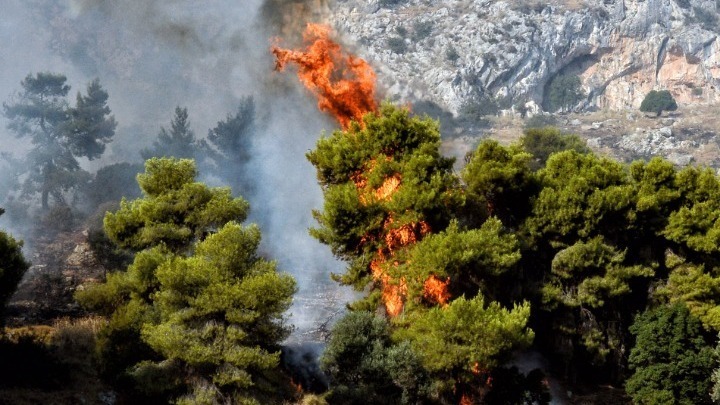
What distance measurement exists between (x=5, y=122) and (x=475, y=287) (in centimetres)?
6762

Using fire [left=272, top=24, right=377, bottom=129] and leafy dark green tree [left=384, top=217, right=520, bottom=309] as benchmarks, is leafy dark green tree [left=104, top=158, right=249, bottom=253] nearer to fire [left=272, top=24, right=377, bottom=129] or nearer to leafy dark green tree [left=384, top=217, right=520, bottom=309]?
leafy dark green tree [left=384, top=217, right=520, bottom=309]

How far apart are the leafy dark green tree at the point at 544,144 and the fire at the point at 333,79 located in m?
27.0

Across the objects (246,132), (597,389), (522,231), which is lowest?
(597,389)

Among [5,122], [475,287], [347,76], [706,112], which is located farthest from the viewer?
[706,112]

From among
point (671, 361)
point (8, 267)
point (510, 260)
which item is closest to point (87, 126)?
Answer: point (8, 267)

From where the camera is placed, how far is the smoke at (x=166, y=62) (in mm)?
81312

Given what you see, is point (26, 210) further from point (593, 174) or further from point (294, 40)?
point (593, 174)

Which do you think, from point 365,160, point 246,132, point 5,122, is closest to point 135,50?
point 5,122

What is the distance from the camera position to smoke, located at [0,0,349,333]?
81312 mm

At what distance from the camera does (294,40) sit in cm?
7075

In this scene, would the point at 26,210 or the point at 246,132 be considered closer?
the point at 26,210

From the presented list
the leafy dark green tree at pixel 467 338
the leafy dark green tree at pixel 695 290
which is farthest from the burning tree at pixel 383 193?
the leafy dark green tree at pixel 695 290

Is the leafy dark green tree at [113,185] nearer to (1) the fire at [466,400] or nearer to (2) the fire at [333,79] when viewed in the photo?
(2) the fire at [333,79]

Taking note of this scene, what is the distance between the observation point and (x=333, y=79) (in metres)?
38.5
